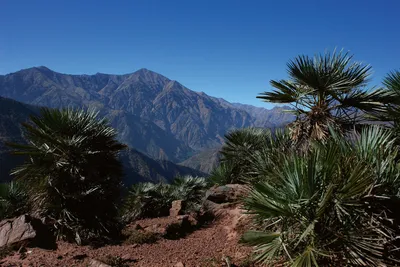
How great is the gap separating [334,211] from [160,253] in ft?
12.5

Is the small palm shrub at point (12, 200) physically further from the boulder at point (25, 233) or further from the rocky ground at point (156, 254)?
the rocky ground at point (156, 254)

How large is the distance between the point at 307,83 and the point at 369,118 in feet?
4.64

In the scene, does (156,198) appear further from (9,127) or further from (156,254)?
(9,127)

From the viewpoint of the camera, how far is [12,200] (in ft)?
26.0

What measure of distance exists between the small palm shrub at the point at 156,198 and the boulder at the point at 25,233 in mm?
4548

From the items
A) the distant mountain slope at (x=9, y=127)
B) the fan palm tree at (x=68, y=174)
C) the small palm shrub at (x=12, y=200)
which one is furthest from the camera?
the distant mountain slope at (x=9, y=127)

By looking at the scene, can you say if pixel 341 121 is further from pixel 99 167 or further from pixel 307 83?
pixel 99 167

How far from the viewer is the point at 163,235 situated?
7605 mm

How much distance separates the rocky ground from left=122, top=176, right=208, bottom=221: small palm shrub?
151 inches

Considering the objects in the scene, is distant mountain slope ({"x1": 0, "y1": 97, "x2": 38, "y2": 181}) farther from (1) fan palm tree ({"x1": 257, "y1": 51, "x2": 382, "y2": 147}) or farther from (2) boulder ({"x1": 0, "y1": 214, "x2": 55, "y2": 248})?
(1) fan palm tree ({"x1": 257, "y1": 51, "x2": 382, "y2": 147})

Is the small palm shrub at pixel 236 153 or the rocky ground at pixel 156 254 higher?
the small palm shrub at pixel 236 153

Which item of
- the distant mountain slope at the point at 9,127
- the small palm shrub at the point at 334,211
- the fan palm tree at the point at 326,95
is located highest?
the fan palm tree at the point at 326,95

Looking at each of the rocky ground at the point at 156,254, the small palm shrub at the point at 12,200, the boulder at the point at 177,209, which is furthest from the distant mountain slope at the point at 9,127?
the rocky ground at the point at 156,254

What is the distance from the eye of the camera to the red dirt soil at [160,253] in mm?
5238
